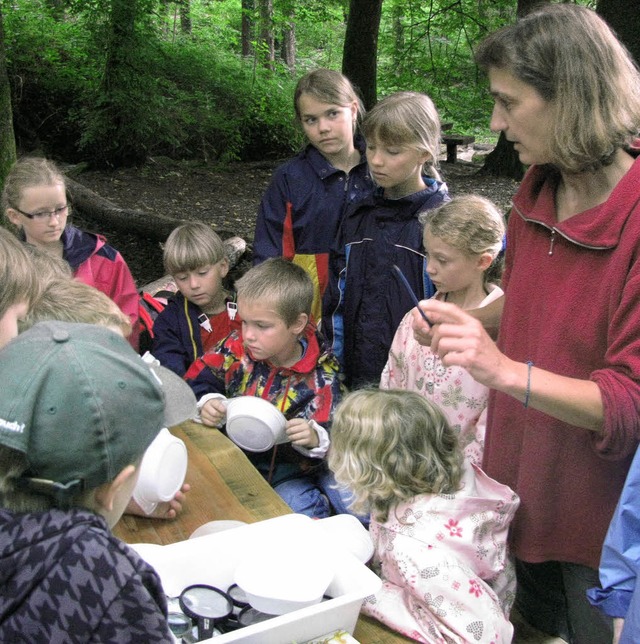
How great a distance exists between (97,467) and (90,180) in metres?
8.98

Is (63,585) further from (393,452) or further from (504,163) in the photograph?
(504,163)

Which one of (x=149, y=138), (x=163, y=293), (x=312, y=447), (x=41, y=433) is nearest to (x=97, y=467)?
(x=41, y=433)

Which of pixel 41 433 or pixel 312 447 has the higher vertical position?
pixel 41 433

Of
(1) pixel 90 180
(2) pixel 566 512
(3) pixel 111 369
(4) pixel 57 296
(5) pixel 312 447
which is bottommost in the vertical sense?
(1) pixel 90 180

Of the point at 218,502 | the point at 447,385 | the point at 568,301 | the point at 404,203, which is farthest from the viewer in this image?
the point at 404,203

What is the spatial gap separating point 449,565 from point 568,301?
26.9 inches

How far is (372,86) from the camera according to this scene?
1062 centimetres

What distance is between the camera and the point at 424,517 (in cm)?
190

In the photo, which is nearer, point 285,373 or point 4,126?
point 285,373

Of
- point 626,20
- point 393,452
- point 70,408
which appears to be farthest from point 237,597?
point 626,20

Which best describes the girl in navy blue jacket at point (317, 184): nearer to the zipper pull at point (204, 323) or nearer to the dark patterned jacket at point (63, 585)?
the zipper pull at point (204, 323)

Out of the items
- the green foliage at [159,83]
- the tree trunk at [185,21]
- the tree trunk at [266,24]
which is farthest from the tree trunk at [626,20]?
the tree trunk at [185,21]

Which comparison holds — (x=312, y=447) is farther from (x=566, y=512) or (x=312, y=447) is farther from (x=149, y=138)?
(x=149, y=138)

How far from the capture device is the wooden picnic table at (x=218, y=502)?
76.7 inches
